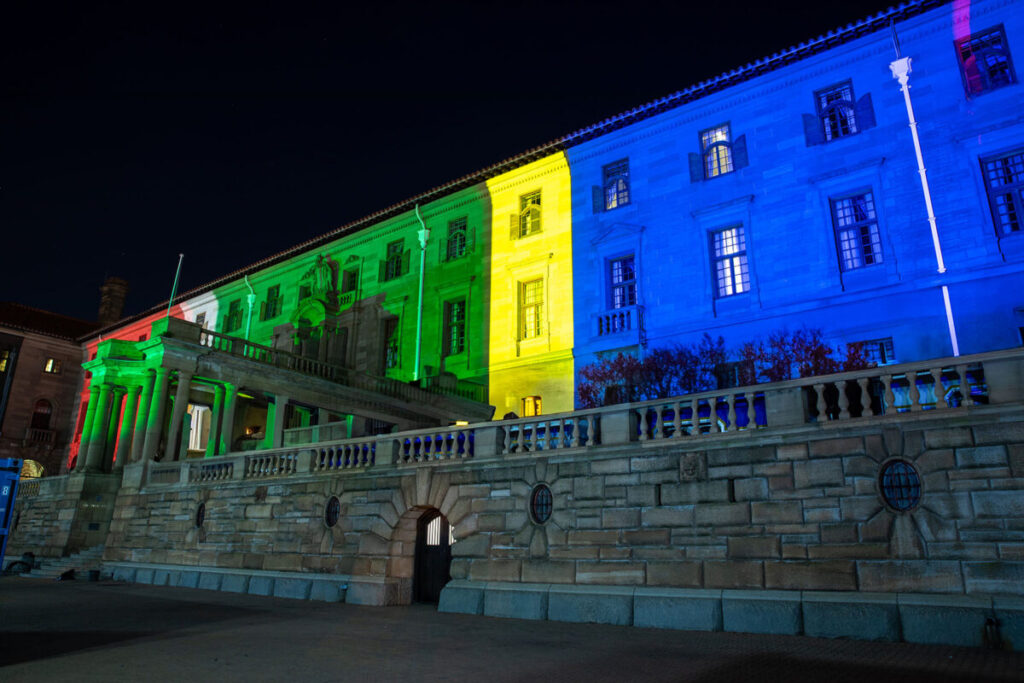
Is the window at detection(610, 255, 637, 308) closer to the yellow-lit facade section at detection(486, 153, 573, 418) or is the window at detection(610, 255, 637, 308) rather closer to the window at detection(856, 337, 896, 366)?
the yellow-lit facade section at detection(486, 153, 573, 418)

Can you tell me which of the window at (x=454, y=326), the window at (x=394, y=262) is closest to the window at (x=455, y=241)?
the window at (x=454, y=326)

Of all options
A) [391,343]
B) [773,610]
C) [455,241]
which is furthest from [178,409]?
[773,610]

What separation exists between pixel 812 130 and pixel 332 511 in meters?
22.0

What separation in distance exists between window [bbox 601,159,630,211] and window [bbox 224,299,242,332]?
27.9m

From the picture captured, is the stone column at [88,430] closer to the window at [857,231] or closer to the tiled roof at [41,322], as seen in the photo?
the tiled roof at [41,322]

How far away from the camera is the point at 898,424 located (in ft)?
34.8

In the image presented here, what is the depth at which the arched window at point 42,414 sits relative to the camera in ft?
166

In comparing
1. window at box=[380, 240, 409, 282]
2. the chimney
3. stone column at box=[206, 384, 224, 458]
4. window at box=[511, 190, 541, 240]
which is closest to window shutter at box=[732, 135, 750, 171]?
window at box=[511, 190, 541, 240]

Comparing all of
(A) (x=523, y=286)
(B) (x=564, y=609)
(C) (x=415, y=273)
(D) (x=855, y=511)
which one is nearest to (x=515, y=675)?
(B) (x=564, y=609)

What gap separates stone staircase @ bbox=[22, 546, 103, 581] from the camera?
24406mm

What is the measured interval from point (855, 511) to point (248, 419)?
3599 centimetres

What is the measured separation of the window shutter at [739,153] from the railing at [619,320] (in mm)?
7003

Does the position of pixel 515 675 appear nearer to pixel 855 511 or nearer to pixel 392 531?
pixel 855 511

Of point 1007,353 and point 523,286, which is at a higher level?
point 523,286
